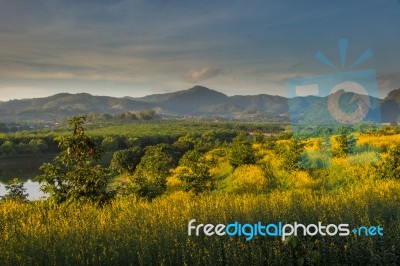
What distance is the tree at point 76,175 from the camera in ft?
36.1

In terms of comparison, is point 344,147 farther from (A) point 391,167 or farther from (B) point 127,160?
(B) point 127,160

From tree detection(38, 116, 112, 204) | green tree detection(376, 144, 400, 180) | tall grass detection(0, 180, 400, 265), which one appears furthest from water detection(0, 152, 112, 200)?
green tree detection(376, 144, 400, 180)

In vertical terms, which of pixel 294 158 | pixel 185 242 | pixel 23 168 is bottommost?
pixel 23 168

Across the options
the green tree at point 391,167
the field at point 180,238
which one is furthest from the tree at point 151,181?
the green tree at point 391,167

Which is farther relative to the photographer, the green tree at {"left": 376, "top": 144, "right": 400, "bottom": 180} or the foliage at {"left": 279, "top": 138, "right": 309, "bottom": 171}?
the foliage at {"left": 279, "top": 138, "right": 309, "bottom": 171}

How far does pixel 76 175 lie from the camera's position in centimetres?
1110

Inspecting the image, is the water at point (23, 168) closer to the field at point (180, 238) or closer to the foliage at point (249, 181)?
the foliage at point (249, 181)

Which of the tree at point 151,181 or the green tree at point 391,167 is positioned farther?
the green tree at point 391,167

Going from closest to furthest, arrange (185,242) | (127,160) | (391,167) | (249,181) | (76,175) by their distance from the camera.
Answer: (185,242), (76,175), (391,167), (249,181), (127,160)

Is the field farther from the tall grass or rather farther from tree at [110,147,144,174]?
tree at [110,147,144,174]

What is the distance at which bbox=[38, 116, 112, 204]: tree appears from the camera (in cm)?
1102

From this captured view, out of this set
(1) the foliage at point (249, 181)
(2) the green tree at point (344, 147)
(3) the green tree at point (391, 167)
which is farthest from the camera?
(2) the green tree at point (344, 147)

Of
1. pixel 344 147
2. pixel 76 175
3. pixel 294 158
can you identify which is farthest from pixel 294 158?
pixel 76 175

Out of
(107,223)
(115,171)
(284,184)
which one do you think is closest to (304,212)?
(107,223)
